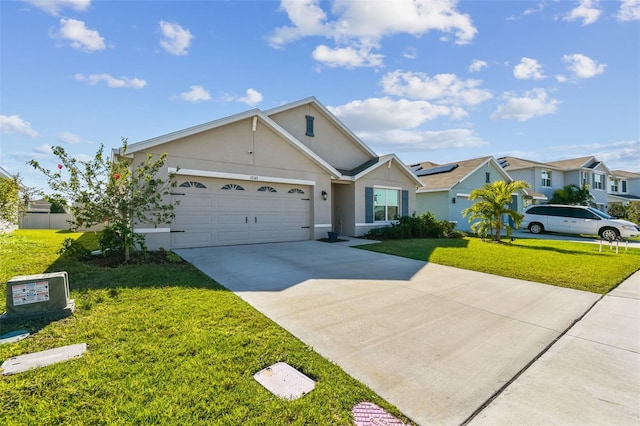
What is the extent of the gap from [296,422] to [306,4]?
11.1 meters

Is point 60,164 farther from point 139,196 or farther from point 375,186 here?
point 375,186

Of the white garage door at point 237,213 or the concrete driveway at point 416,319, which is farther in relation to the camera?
the white garage door at point 237,213

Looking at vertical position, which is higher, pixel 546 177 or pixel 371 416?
pixel 546 177

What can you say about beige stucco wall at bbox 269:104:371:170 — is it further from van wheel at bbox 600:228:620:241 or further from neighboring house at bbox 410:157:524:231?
van wheel at bbox 600:228:620:241

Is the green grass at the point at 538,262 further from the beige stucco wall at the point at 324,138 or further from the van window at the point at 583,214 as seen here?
the van window at the point at 583,214

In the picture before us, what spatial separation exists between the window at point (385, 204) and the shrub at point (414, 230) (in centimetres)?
74

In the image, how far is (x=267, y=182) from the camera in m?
11.8

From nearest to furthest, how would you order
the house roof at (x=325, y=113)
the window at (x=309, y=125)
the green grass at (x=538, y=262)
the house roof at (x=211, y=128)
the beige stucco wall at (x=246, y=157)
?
the green grass at (x=538, y=262) < the house roof at (x=211, y=128) < the beige stucco wall at (x=246, y=157) < the house roof at (x=325, y=113) < the window at (x=309, y=125)

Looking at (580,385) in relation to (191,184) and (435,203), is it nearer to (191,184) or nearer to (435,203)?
(191,184)

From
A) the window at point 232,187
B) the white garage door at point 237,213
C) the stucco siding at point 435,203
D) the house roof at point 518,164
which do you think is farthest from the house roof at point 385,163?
the house roof at point 518,164

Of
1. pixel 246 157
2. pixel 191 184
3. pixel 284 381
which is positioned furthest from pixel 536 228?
pixel 284 381

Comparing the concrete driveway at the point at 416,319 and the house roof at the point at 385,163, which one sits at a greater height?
the house roof at the point at 385,163

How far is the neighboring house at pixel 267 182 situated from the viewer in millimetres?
9914

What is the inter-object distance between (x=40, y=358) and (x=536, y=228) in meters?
23.7
